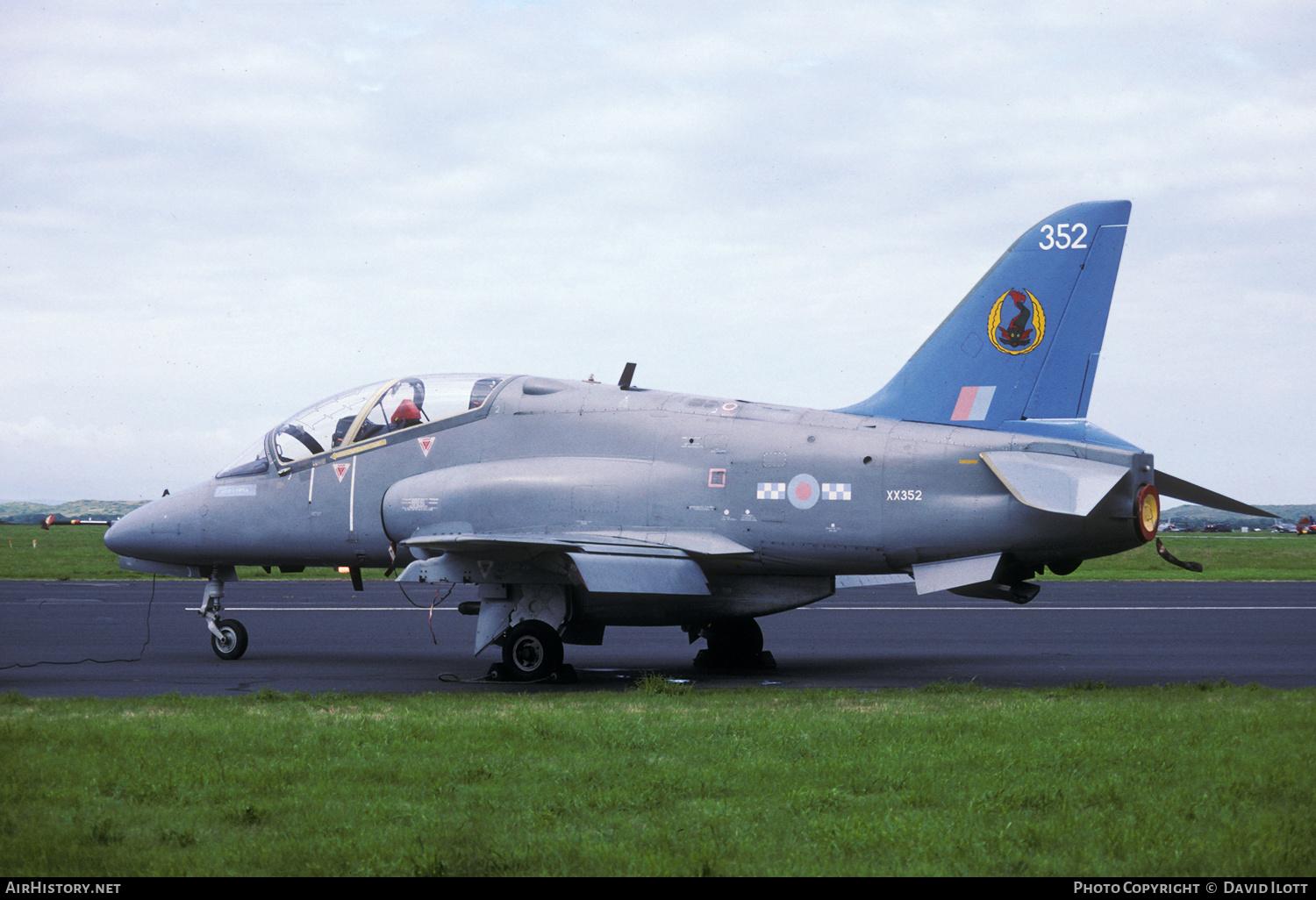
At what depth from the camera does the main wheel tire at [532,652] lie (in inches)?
527

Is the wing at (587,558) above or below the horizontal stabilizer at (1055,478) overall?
below

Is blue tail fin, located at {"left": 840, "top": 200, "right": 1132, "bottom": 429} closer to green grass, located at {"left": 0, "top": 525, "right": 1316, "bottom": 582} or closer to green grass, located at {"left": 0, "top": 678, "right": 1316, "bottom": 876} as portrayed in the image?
green grass, located at {"left": 0, "top": 678, "right": 1316, "bottom": 876}

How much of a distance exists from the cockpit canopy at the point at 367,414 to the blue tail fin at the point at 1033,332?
562 centimetres

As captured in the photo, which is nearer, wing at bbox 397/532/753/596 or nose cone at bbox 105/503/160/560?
wing at bbox 397/532/753/596

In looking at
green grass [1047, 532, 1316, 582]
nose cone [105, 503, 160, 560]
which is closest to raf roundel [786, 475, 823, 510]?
nose cone [105, 503, 160, 560]

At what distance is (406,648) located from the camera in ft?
58.5

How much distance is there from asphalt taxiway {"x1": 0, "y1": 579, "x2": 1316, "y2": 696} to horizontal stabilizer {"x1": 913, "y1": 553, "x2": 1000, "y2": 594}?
1.33m

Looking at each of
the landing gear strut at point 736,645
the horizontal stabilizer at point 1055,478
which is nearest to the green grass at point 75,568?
the landing gear strut at point 736,645

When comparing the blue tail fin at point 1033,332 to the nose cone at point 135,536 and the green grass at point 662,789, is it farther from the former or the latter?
the nose cone at point 135,536

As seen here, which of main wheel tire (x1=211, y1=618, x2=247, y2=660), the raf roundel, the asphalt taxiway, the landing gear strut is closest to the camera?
the raf roundel

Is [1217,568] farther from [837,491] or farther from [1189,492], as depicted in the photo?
[837,491]

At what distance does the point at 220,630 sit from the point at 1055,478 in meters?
11.0

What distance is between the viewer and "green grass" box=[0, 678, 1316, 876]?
17.5 feet

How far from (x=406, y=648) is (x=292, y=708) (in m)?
7.59
